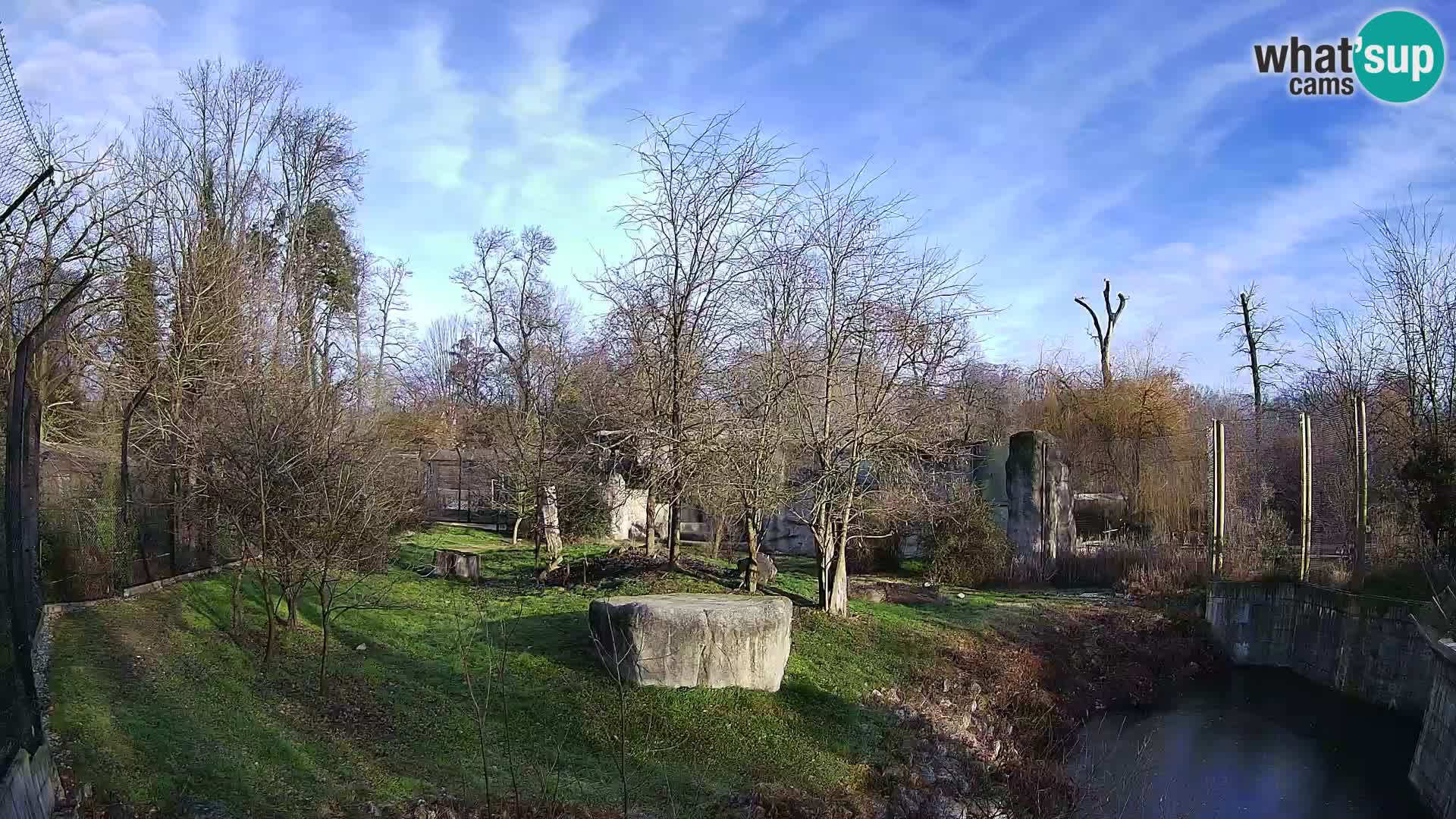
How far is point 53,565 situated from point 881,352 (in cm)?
924

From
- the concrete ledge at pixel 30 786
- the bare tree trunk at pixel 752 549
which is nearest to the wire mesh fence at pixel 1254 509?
the bare tree trunk at pixel 752 549

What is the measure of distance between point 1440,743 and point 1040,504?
950cm

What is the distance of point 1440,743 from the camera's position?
8977 mm

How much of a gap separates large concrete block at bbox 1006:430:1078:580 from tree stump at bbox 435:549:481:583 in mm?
9780

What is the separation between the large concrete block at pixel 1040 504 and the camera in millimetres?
18109

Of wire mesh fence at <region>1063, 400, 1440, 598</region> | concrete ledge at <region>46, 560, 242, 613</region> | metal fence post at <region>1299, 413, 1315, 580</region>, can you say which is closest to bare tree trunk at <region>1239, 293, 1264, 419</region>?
wire mesh fence at <region>1063, 400, 1440, 598</region>

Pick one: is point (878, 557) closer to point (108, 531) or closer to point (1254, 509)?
point (1254, 509)

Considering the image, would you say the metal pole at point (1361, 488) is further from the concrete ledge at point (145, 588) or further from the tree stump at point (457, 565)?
the concrete ledge at point (145, 588)

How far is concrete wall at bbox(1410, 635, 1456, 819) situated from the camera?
28.3ft

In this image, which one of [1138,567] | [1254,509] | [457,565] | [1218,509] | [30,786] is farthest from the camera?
[1254,509]

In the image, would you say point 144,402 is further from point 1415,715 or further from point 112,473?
point 1415,715

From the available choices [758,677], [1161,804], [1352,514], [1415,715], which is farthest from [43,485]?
[1352,514]

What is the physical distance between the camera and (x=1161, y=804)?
30.4ft

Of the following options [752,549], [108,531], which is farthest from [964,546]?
[108,531]
